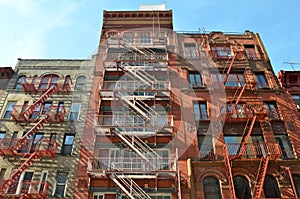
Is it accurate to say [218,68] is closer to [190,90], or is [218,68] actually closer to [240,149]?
[190,90]

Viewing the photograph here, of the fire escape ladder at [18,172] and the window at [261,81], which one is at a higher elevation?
the window at [261,81]

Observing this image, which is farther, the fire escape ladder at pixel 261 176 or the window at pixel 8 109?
the window at pixel 8 109

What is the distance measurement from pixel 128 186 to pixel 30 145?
849cm

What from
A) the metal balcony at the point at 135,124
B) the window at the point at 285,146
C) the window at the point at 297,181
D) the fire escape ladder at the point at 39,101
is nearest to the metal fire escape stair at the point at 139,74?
the metal balcony at the point at 135,124

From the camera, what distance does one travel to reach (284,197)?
58.7 feet

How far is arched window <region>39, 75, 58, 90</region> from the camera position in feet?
82.7

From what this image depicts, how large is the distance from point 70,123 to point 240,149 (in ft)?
45.0

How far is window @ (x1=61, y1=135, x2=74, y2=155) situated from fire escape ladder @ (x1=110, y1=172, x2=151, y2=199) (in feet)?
15.4

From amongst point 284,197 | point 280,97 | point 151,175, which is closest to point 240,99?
point 280,97

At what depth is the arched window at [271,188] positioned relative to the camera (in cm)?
1827

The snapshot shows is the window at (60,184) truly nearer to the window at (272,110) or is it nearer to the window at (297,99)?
the window at (272,110)

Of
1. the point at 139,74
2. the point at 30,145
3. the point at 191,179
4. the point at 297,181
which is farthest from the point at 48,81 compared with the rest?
the point at 297,181

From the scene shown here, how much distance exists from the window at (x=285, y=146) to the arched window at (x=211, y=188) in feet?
19.2

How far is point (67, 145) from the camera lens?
21312 millimetres
